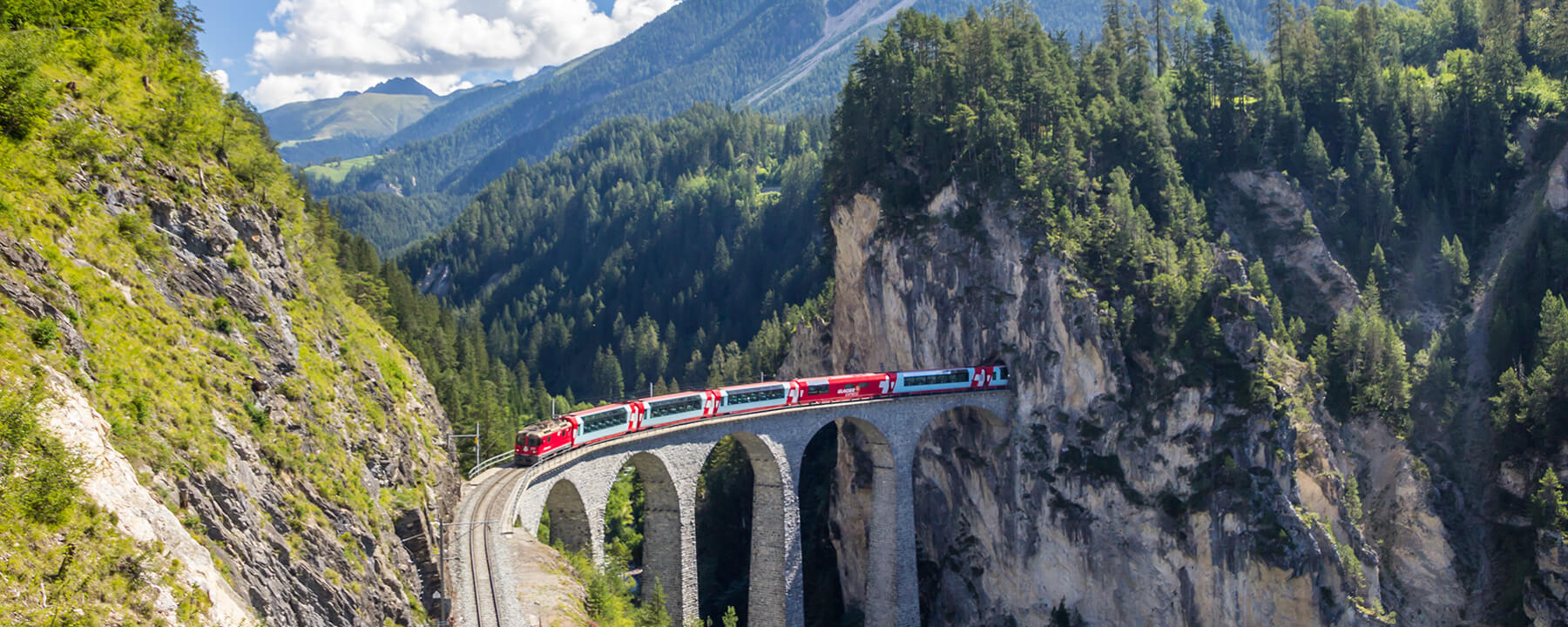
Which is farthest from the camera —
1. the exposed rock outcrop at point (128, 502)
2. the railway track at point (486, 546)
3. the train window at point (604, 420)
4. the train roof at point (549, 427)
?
the train window at point (604, 420)

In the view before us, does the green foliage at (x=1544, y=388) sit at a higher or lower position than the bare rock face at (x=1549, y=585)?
higher

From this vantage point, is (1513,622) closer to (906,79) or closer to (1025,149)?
(1025,149)

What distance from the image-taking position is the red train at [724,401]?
153 feet

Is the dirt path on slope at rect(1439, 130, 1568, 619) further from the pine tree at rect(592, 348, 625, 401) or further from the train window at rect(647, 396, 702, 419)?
the pine tree at rect(592, 348, 625, 401)

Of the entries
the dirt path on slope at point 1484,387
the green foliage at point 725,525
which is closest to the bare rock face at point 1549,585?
the dirt path on slope at point 1484,387

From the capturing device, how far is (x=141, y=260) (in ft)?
85.7

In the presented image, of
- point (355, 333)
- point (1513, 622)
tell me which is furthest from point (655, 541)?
point (1513, 622)

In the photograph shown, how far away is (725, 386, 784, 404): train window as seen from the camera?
55375mm

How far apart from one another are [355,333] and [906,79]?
46.1m

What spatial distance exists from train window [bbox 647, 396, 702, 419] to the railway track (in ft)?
26.7

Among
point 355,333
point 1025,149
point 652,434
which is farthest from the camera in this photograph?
point 1025,149

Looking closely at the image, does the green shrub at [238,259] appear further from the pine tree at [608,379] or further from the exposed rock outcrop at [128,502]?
the pine tree at [608,379]

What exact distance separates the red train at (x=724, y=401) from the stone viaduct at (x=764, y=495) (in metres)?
0.60

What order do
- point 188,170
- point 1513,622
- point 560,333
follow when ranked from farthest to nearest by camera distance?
1. point 560,333
2. point 1513,622
3. point 188,170
